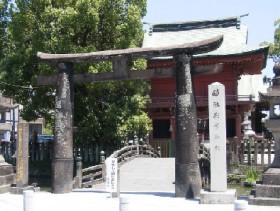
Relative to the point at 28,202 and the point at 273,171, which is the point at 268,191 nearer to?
the point at 273,171

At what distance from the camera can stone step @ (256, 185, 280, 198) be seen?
10.9 meters

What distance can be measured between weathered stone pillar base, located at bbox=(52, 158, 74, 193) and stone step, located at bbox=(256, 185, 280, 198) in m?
6.06

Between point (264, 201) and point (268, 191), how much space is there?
30cm

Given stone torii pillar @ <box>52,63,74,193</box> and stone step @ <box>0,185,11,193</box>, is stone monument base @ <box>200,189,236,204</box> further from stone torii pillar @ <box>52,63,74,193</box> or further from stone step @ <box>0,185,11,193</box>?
stone step @ <box>0,185,11,193</box>

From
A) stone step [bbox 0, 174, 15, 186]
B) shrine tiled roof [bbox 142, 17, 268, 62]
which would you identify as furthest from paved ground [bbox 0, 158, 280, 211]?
shrine tiled roof [bbox 142, 17, 268, 62]

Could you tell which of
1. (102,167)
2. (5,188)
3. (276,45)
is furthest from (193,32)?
(5,188)

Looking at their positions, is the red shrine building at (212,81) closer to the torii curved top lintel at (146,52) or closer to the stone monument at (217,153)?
the torii curved top lintel at (146,52)

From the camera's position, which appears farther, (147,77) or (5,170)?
(5,170)

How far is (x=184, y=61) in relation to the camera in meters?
12.9

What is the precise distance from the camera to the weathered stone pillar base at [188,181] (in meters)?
12.3

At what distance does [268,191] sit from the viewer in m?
10.9

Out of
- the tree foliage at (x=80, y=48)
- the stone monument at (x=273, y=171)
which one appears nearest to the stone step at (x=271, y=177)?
the stone monument at (x=273, y=171)

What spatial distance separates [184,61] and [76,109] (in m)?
10.5

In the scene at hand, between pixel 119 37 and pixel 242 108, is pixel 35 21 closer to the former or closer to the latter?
pixel 119 37
